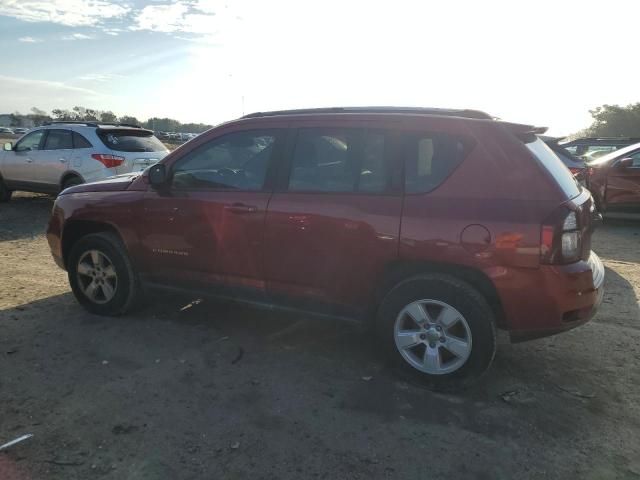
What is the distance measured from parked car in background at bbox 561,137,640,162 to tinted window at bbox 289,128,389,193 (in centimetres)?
1133

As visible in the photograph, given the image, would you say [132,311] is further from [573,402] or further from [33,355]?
[573,402]

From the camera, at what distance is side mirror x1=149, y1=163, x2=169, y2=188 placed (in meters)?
4.23

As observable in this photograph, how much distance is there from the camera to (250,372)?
3.66 meters

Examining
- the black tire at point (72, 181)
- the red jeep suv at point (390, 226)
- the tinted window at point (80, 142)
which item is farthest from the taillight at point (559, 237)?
the black tire at point (72, 181)

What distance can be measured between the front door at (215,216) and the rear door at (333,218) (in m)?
0.16

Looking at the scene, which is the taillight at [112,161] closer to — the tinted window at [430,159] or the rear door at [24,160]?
the rear door at [24,160]

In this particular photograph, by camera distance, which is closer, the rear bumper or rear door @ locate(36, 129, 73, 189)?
the rear bumper

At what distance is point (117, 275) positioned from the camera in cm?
461

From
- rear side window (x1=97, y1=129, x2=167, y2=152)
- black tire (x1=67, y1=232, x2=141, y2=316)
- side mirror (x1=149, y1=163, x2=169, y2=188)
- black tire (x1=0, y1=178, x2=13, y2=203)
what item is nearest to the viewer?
side mirror (x1=149, y1=163, x2=169, y2=188)

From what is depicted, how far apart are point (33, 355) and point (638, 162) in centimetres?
973

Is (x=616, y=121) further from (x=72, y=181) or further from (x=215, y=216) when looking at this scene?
(x=215, y=216)

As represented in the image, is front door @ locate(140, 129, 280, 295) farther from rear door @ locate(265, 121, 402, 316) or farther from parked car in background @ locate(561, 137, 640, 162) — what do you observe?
parked car in background @ locate(561, 137, 640, 162)

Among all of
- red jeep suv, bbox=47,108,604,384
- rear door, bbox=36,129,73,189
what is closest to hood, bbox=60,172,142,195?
red jeep suv, bbox=47,108,604,384

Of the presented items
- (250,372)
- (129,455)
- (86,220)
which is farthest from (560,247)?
(86,220)
